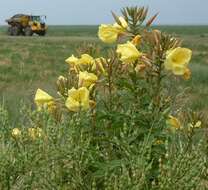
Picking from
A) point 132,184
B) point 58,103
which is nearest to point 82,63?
point 58,103

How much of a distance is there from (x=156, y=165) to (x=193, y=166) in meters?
0.18

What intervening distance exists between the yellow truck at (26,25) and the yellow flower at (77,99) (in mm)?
A: 47391

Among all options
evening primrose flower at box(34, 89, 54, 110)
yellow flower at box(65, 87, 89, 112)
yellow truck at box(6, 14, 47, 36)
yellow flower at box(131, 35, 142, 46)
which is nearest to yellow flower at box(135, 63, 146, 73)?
yellow flower at box(131, 35, 142, 46)

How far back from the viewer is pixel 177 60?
2.55m

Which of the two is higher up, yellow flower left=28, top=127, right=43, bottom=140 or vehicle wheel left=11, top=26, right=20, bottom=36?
yellow flower left=28, top=127, right=43, bottom=140

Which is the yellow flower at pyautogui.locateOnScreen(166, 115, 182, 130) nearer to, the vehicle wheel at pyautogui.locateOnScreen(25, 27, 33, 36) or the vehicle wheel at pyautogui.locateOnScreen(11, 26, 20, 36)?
the vehicle wheel at pyautogui.locateOnScreen(25, 27, 33, 36)

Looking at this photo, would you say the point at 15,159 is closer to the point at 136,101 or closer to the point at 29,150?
the point at 29,150

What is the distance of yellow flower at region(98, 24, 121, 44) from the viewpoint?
275cm

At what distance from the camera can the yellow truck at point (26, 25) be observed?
164ft

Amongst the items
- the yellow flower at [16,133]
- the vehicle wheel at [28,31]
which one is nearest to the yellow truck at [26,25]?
the vehicle wheel at [28,31]

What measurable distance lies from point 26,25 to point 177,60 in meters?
49.3

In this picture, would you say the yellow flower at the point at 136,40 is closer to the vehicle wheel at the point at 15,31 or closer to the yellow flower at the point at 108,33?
the yellow flower at the point at 108,33

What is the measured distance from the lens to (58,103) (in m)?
2.78

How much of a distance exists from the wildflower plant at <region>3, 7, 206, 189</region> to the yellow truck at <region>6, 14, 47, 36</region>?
155 feet
